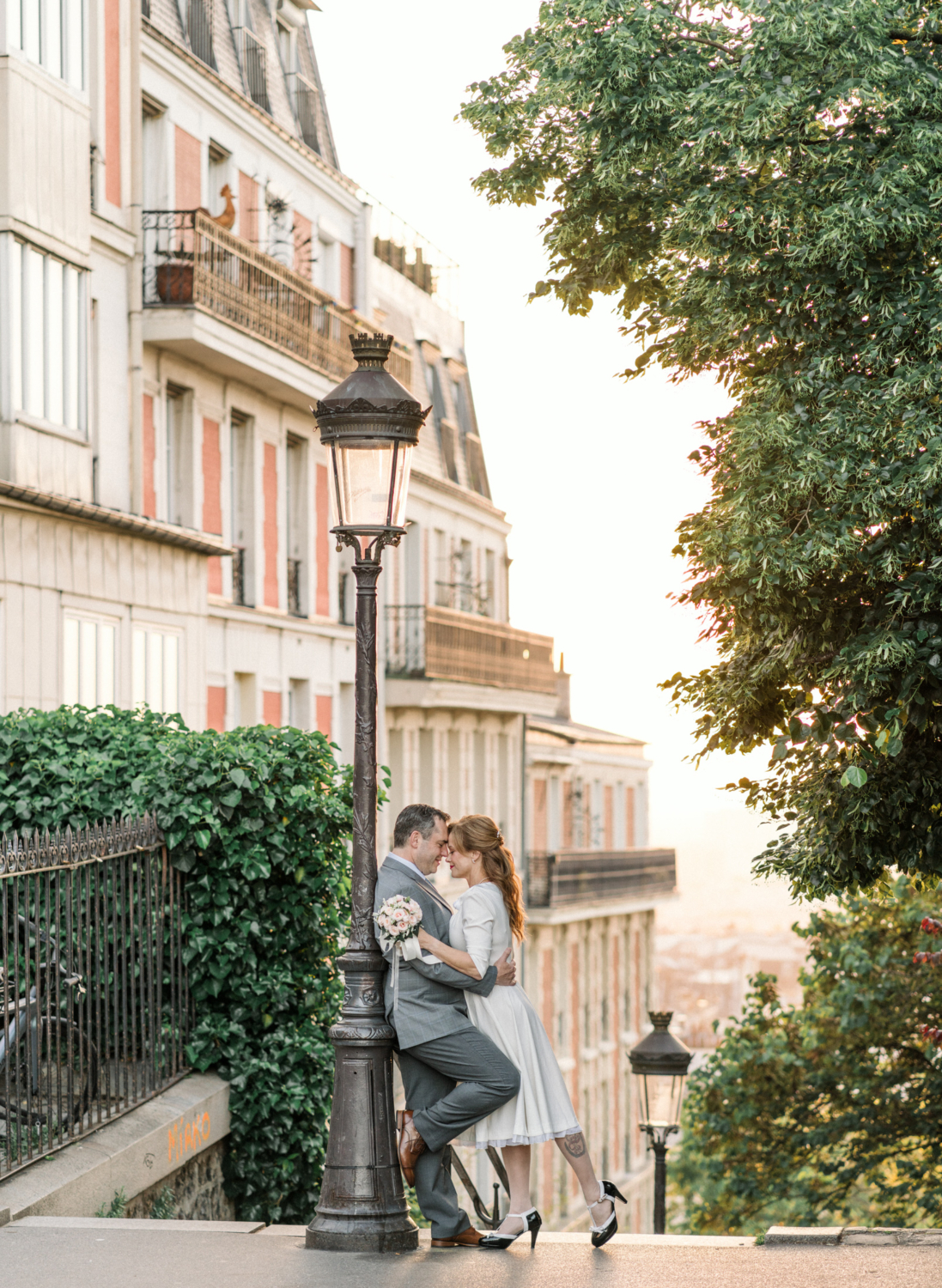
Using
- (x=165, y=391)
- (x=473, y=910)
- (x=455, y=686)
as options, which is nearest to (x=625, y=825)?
(x=455, y=686)

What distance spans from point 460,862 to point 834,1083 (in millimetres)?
16114

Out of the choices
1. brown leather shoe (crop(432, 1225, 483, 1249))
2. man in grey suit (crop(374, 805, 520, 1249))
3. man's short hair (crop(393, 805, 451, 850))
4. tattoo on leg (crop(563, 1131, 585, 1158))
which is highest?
man's short hair (crop(393, 805, 451, 850))

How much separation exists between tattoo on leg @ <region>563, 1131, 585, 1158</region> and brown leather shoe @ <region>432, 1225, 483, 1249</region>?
56cm

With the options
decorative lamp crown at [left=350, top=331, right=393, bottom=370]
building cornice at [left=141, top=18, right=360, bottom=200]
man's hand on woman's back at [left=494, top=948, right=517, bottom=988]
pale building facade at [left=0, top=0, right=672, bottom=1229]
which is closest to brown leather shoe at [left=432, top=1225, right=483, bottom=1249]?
man's hand on woman's back at [left=494, top=948, right=517, bottom=988]

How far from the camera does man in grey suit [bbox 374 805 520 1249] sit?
8.41 metres

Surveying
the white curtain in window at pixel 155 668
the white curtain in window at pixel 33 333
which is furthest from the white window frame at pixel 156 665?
the white curtain in window at pixel 33 333

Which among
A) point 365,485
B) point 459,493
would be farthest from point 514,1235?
point 459,493

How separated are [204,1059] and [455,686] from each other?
22.5 meters

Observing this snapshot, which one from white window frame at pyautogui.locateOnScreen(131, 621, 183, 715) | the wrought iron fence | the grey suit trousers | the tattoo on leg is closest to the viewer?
the grey suit trousers

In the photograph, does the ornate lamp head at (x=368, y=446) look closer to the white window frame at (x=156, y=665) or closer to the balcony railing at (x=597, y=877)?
the white window frame at (x=156, y=665)

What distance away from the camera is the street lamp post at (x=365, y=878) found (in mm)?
8359

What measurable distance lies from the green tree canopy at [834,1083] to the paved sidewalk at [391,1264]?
14.2 m

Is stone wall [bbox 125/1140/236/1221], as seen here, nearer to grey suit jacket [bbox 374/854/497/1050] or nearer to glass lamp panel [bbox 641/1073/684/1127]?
grey suit jacket [bbox 374/854/497/1050]

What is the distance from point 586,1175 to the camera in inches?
337
